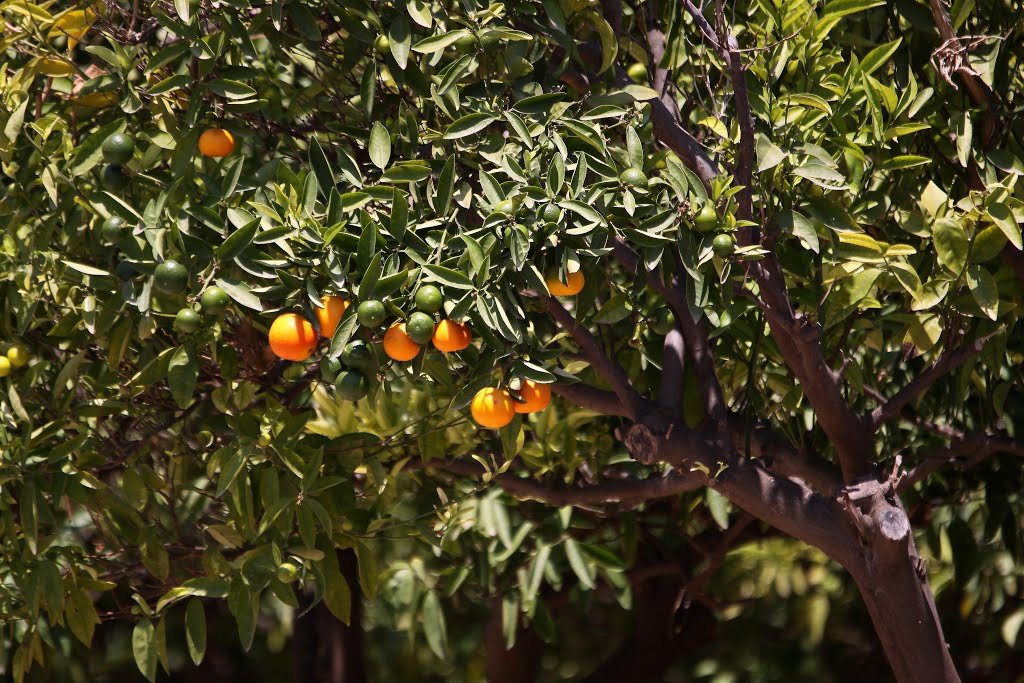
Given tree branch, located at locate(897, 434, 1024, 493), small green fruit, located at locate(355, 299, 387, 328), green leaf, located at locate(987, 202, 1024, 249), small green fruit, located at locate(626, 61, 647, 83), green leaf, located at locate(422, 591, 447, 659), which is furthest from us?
green leaf, located at locate(422, 591, 447, 659)

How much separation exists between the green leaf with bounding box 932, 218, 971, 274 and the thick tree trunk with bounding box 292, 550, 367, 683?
9.25ft

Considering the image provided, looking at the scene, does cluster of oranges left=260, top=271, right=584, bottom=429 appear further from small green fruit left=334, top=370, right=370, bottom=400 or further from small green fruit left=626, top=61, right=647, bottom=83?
small green fruit left=626, top=61, right=647, bottom=83

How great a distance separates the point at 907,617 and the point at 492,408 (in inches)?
40.0

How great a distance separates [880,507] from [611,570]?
1.07 meters

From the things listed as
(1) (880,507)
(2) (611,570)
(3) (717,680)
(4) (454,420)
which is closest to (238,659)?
(3) (717,680)

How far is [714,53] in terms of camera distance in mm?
2562

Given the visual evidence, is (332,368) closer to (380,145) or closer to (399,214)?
(399,214)

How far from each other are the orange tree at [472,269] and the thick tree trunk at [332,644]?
1.82 meters

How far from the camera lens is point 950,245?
2137 mm

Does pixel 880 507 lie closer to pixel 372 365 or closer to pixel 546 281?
pixel 546 281

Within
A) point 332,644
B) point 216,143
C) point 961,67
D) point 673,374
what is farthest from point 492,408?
point 332,644

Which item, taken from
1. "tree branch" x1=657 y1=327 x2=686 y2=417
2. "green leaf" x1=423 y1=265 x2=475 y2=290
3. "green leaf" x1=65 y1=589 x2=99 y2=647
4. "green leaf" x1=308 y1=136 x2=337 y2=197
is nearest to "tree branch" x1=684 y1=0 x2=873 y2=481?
"tree branch" x1=657 y1=327 x2=686 y2=417

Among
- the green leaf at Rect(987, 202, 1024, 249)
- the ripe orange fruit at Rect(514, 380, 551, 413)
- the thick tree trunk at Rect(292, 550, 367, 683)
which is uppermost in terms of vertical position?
the green leaf at Rect(987, 202, 1024, 249)

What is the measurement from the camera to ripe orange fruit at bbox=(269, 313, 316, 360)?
1.89 m
